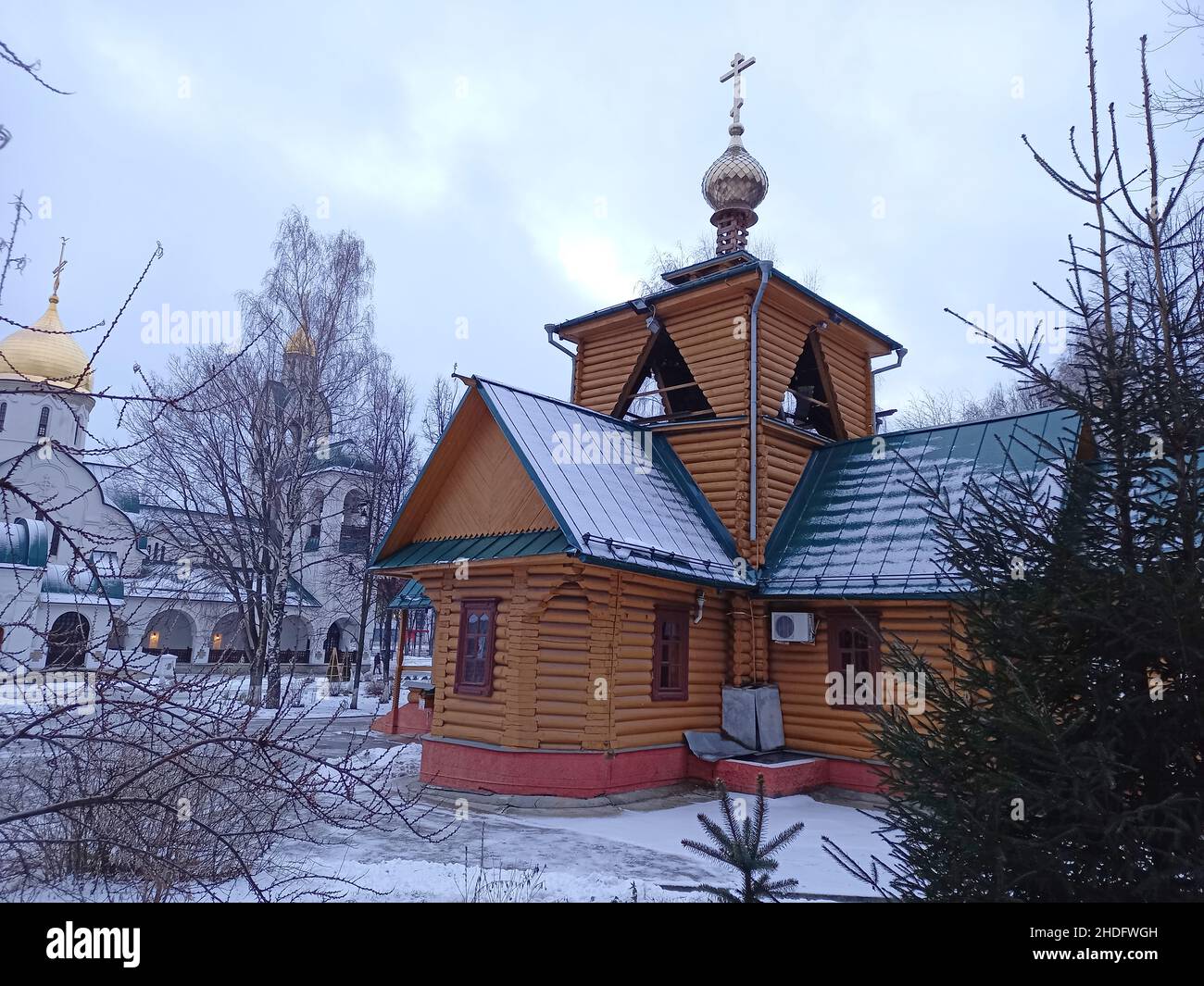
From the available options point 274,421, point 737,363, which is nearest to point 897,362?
point 737,363

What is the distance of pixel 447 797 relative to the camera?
1041cm

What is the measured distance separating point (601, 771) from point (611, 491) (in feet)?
12.6

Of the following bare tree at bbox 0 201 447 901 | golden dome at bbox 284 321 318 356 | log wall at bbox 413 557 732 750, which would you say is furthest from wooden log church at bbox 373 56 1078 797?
golden dome at bbox 284 321 318 356

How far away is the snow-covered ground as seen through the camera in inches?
255

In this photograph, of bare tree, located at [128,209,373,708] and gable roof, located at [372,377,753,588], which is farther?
bare tree, located at [128,209,373,708]

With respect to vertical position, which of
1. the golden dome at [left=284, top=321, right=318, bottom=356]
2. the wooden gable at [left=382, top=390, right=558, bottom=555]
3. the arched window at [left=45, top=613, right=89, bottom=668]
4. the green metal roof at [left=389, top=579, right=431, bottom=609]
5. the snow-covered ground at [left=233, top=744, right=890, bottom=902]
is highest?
the golden dome at [left=284, top=321, right=318, bottom=356]

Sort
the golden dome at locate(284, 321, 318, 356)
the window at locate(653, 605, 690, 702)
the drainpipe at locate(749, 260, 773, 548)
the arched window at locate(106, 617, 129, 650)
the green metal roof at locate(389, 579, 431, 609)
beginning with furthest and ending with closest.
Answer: the golden dome at locate(284, 321, 318, 356), the green metal roof at locate(389, 579, 431, 609), the drainpipe at locate(749, 260, 773, 548), the window at locate(653, 605, 690, 702), the arched window at locate(106, 617, 129, 650)

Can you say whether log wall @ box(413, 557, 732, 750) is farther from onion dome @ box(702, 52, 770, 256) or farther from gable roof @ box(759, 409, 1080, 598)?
onion dome @ box(702, 52, 770, 256)

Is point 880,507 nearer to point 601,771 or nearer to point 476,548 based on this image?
point 601,771

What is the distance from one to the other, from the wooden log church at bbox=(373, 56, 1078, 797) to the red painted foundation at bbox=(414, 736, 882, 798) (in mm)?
31

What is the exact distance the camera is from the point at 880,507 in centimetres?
1257

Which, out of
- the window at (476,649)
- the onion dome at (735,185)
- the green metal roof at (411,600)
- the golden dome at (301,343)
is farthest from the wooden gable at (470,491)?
the golden dome at (301,343)
